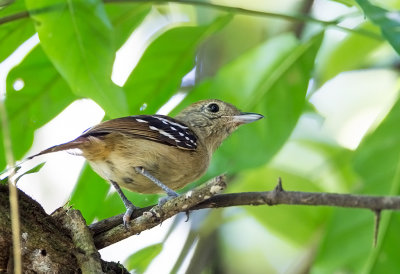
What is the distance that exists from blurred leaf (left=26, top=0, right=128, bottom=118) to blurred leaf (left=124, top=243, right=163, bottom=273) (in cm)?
66

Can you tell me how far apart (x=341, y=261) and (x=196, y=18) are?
210 cm

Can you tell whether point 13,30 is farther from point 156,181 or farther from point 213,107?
point 213,107

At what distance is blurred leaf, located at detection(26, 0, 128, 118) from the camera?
3297mm

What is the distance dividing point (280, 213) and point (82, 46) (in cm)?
225

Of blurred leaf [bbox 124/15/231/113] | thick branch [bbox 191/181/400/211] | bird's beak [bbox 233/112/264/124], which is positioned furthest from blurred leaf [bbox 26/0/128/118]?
bird's beak [bbox 233/112/264/124]

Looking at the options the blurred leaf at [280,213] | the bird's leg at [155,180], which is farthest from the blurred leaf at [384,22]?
the blurred leaf at [280,213]

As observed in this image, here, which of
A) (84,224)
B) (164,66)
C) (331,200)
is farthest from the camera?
(164,66)

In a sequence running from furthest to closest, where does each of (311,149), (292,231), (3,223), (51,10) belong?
1. (311,149)
2. (292,231)
3. (51,10)
4. (3,223)

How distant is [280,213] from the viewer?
16.7 feet

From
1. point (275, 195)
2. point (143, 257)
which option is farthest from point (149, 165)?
point (275, 195)

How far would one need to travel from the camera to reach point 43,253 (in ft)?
9.66

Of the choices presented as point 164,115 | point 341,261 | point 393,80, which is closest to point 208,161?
point 164,115

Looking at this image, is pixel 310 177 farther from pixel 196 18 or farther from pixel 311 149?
pixel 196 18

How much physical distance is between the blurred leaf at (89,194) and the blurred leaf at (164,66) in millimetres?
449
